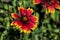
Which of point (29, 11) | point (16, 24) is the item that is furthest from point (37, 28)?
point (16, 24)

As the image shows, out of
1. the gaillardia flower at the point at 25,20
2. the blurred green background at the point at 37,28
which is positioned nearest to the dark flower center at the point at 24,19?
the gaillardia flower at the point at 25,20

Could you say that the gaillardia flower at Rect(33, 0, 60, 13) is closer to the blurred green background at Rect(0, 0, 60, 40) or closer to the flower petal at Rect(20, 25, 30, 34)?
the blurred green background at Rect(0, 0, 60, 40)

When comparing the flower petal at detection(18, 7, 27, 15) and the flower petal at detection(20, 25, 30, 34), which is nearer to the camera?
the flower petal at detection(20, 25, 30, 34)

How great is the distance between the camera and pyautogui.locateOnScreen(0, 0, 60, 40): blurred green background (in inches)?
100

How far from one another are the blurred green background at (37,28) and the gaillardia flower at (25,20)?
0.13 metres

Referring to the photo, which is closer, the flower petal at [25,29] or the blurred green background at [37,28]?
the flower petal at [25,29]

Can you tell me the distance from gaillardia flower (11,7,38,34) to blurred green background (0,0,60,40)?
129mm

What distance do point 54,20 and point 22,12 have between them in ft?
1.18

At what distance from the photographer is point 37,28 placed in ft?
8.45

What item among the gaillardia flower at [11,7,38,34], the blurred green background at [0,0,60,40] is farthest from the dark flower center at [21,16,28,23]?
the blurred green background at [0,0,60,40]

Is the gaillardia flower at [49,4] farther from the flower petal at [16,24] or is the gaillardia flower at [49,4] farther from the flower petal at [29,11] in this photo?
the flower petal at [16,24]

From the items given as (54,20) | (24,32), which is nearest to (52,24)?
(54,20)

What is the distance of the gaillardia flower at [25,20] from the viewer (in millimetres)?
2338

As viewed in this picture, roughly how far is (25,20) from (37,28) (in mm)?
204
